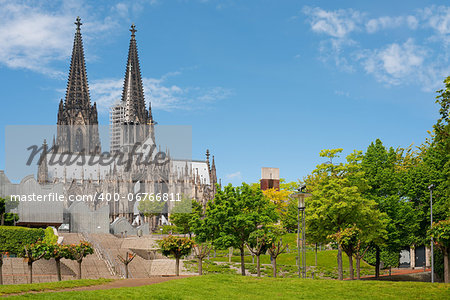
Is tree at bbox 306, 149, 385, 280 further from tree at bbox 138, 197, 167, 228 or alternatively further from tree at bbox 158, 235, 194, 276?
tree at bbox 138, 197, 167, 228

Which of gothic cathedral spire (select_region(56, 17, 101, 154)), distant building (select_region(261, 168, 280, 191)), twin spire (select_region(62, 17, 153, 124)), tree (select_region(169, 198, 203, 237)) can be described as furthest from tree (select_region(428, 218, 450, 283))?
twin spire (select_region(62, 17, 153, 124))

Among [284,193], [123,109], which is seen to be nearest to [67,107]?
[123,109]

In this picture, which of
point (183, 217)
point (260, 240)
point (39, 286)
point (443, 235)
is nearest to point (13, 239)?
point (260, 240)

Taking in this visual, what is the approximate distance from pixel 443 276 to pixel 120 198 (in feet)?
326

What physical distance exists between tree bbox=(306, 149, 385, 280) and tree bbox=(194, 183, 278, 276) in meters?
4.89

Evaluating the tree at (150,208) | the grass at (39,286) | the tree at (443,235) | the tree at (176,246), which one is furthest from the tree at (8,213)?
the tree at (150,208)

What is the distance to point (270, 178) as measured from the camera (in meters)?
133

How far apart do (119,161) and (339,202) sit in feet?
383

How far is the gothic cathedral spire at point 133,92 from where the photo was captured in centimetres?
17238

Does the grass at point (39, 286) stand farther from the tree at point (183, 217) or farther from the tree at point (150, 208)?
the tree at point (150, 208)

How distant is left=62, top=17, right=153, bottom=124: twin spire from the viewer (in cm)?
16362

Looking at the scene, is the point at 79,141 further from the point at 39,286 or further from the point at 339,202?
the point at 39,286

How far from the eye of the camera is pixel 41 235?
52938mm

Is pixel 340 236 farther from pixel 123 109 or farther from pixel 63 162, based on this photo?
pixel 123 109
